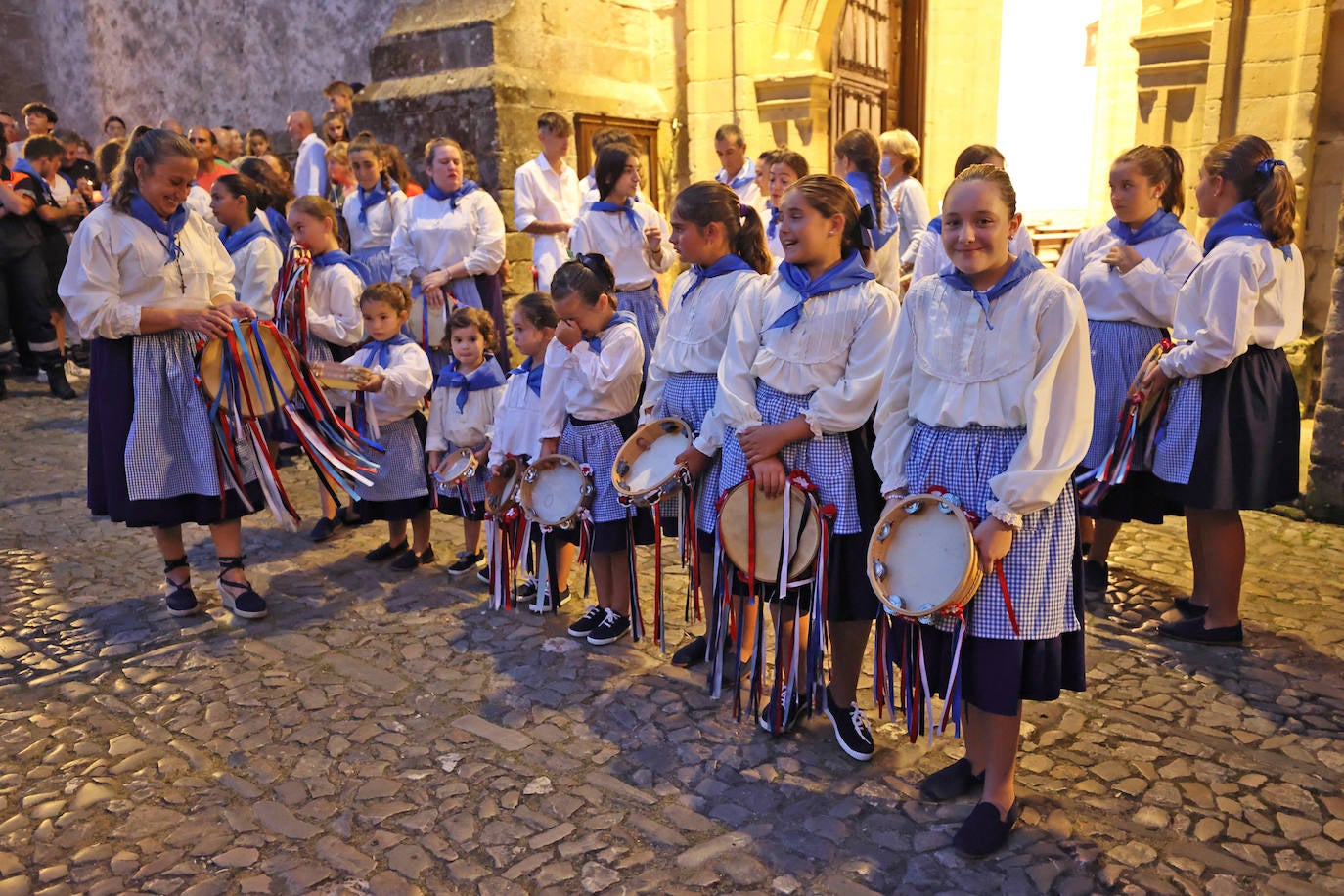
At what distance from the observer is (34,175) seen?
29.2 ft

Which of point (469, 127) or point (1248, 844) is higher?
point (469, 127)

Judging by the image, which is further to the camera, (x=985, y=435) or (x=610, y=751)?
(x=610, y=751)

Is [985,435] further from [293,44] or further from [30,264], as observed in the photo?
[293,44]

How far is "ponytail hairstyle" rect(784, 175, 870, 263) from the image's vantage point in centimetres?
304

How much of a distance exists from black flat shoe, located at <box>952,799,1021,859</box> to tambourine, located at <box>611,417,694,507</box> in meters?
1.39

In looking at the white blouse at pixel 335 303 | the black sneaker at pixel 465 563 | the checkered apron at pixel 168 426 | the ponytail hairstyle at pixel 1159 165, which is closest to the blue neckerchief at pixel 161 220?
the checkered apron at pixel 168 426

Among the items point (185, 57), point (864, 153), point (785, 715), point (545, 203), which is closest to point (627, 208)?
point (864, 153)

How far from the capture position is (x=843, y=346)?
308 cm

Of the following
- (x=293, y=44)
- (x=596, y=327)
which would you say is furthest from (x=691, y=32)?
(x=596, y=327)

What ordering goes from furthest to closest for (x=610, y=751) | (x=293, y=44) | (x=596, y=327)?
(x=293, y=44)
(x=596, y=327)
(x=610, y=751)

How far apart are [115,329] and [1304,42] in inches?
264

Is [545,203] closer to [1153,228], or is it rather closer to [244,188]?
[244,188]

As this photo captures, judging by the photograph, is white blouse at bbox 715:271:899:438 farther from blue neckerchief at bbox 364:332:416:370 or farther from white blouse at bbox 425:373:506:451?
blue neckerchief at bbox 364:332:416:370

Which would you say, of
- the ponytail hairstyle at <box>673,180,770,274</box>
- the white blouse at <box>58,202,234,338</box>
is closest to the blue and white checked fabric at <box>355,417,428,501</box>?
the white blouse at <box>58,202,234,338</box>
